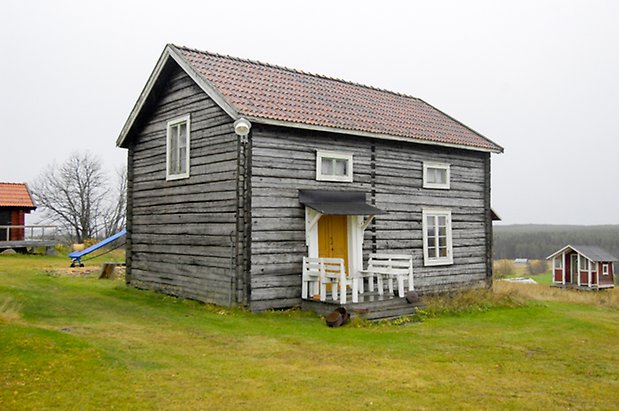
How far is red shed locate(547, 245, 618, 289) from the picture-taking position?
4747cm

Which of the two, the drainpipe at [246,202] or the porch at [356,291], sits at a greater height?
the drainpipe at [246,202]

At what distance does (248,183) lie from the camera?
14.3 m

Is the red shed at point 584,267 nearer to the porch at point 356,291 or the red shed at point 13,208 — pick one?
the porch at point 356,291

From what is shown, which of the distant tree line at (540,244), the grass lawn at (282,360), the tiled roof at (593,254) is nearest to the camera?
the grass lawn at (282,360)

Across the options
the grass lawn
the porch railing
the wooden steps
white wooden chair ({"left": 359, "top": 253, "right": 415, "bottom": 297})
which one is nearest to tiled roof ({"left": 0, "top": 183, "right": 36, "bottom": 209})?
the porch railing

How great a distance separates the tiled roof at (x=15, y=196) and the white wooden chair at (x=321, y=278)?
26.1 meters

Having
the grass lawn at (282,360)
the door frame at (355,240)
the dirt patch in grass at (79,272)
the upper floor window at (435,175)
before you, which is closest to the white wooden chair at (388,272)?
the door frame at (355,240)

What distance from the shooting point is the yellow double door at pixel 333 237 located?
623 inches

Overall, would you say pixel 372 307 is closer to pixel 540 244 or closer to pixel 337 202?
pixel 337 202

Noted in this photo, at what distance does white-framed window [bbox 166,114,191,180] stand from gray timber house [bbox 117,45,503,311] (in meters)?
0.04

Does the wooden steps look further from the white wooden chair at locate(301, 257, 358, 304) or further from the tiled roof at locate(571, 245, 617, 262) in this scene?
the tiled roof at locate(571, 245, 617, 262)

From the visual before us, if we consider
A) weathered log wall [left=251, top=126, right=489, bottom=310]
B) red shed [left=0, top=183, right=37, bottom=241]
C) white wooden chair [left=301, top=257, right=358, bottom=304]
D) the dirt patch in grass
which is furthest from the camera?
red shed [left=0, top=183, right=37, bottom=241]

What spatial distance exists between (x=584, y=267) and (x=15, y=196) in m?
44.3

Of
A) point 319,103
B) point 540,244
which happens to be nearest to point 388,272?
point 319,103
